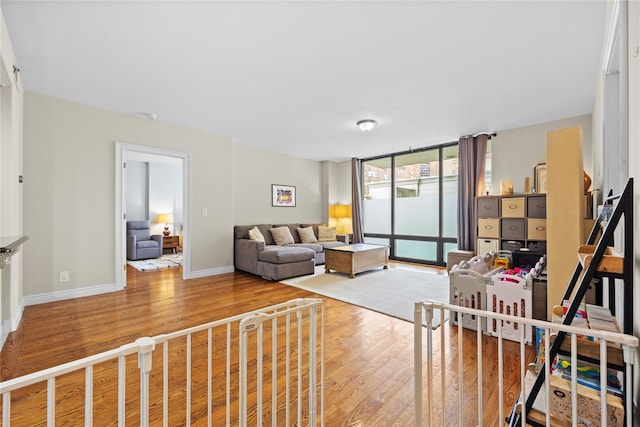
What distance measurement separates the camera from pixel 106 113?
153 inches

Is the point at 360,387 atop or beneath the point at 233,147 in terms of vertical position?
beneath

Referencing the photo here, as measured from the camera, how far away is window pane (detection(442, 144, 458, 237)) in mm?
5730

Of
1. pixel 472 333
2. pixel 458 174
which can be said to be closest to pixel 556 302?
pixel 472 333

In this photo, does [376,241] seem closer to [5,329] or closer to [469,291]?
[469,291]

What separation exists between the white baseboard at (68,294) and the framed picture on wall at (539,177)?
621cm

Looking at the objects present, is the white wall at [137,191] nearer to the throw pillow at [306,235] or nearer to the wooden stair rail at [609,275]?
the throw pillow at [306,235]

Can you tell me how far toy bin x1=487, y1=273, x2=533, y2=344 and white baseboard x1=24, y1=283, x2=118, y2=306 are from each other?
4.56 m

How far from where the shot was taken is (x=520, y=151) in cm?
462

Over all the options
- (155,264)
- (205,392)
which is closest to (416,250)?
(205,392)

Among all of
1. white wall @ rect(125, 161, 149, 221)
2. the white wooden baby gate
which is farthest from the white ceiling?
white wall @ rect(125, 161, 149, 221)

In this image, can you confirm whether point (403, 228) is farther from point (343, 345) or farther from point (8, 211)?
point (8, 211)

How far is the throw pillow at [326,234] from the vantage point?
6.62 meters

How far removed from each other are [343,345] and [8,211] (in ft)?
10.2

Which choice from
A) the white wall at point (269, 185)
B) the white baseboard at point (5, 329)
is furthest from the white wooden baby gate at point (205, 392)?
the white wall at point (269, 185)
